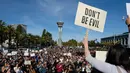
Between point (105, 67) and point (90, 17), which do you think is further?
point (90, 17)

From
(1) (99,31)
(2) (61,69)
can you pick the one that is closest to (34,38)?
(2) (61,69)

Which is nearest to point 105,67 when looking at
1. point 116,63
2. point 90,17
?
point 116,63

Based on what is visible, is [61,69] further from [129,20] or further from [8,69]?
[129,20]

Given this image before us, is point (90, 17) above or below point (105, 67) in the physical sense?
above

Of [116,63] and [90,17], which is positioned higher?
[90,17]

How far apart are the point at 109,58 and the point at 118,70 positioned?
0.19m

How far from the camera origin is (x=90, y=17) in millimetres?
5516

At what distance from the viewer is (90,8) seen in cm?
539

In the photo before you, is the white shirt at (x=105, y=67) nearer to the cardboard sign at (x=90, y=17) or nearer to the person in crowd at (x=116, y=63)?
the person in crowd at (x=116, y=63)

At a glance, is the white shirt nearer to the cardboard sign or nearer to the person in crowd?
the person in crowd

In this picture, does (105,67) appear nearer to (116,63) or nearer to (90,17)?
(116,63)

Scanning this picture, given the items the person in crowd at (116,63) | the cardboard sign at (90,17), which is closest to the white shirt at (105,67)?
the person in crowd at (116,63)

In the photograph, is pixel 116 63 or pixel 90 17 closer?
pixel 116 63

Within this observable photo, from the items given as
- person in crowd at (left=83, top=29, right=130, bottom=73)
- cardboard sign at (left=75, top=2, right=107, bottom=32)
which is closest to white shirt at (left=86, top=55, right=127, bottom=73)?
person in crowd at (left=83, top=29, right=130, bottom=73)
